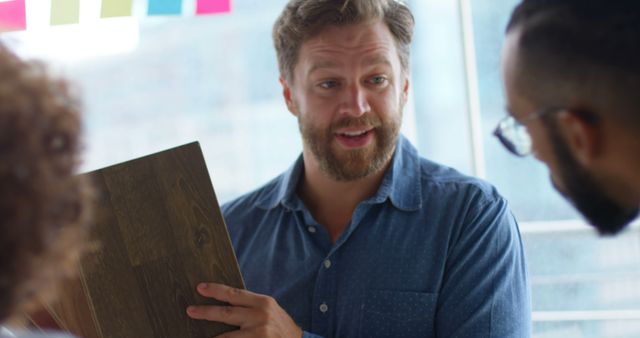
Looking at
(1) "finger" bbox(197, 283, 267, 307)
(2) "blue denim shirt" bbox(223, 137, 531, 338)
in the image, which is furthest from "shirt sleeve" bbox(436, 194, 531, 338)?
(1) "finger" bbox(197, 283, 267, 307)

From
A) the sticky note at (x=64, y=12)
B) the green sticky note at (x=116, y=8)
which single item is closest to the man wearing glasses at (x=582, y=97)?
the green sticky note at (x=116, y=8)

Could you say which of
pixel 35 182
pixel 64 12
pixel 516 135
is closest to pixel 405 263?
pixel 516 135

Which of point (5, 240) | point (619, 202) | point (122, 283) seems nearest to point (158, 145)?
point (122, 283)

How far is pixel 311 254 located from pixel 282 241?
11 cm

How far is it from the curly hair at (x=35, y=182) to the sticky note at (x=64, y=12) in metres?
2.08

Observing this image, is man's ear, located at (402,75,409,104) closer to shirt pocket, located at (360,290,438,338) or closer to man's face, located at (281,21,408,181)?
man's face, located at (281,21,408,181)

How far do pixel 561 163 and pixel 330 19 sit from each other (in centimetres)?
102

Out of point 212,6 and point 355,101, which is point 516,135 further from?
point 212,6

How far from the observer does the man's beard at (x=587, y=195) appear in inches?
44.4

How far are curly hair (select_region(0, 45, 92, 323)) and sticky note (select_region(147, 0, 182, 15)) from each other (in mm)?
2026

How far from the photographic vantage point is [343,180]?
2.02 metres

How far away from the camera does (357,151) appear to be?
1.98 m

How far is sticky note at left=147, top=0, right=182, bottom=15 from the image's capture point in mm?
2725

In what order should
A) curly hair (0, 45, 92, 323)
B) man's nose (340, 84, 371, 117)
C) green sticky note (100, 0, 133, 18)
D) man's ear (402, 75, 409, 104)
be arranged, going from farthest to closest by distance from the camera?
green sticky note (100, 0, 133, 18)
man's ear (402, 75, 409, 104)
man's nose (340, 84, 371, 117)
curly hair (0, 45, 92, 323)
